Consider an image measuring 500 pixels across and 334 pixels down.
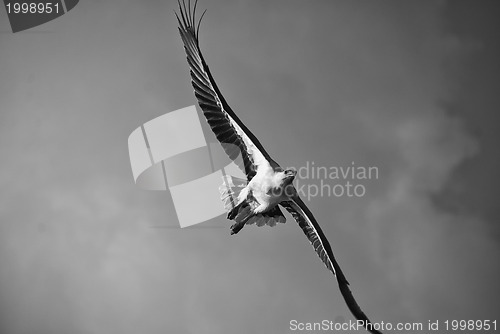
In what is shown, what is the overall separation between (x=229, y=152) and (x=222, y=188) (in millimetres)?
877

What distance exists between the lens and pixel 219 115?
38.3 feet

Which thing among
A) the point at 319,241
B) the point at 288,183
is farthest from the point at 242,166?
the point at 319,241

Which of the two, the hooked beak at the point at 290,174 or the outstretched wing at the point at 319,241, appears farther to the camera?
the outstretched wing at the point at 319,241

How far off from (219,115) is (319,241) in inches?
156

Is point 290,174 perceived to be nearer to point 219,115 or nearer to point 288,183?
point 288,183

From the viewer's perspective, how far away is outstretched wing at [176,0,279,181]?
11328 mm

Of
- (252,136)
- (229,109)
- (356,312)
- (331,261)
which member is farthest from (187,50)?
(356,312)

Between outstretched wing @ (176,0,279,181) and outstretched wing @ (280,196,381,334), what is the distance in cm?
146

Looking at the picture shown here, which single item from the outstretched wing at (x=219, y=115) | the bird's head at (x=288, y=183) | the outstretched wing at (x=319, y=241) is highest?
the outstretched wing at (x=219, y=115)

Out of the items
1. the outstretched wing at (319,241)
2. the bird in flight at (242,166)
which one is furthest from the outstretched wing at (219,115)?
the outstretched wing at (319,241)

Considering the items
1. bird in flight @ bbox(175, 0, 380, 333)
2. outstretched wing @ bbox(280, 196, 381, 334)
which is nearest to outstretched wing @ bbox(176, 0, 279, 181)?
bird in flight @ bbox(175, 0, 380, 333)

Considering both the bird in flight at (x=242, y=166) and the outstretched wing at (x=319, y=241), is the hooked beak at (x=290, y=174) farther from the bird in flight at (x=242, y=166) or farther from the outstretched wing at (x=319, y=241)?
the outstretched wing at (x=319, y=241)

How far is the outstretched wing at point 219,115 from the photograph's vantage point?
446 inches

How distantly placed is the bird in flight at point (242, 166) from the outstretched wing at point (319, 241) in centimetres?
2
